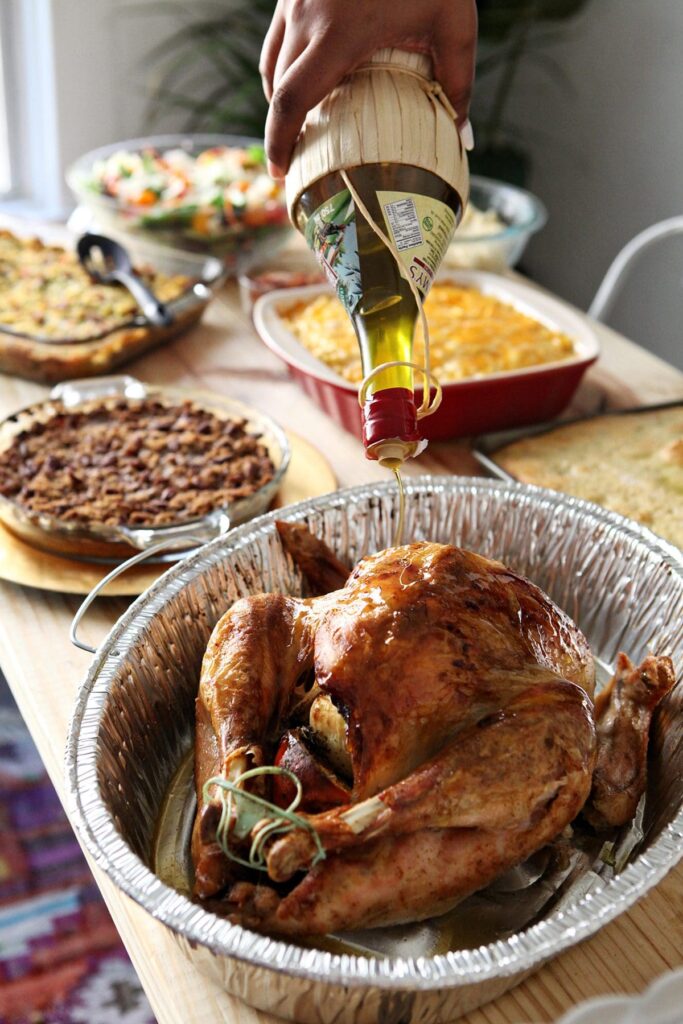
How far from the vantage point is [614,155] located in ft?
12.3

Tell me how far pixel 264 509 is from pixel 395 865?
72cm

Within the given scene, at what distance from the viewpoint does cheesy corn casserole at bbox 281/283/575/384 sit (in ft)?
5.52

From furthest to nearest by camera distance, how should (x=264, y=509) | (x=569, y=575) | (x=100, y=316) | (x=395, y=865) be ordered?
(x=100, y=316), (x=264, y=509), (x=569, y=575), (x=395, y=865)

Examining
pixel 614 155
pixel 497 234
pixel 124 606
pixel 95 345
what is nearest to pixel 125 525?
pixel 124 606

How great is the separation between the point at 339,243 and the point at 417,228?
0.29 ft

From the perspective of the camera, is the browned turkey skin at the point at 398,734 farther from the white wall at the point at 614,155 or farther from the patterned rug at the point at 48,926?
the white wall at the point at 614,155

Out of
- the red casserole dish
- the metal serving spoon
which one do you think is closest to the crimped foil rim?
the red casserole dish

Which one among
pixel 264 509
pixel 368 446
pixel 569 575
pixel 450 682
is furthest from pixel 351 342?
pixel 450 682

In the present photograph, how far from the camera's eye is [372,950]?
83cm

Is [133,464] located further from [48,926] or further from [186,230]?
[48,926]

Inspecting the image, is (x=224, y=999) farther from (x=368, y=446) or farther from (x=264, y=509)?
(x=264, y=509)

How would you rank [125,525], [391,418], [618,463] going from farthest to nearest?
[618,463], [125,525], [391,418]

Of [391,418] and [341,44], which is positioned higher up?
[341,44]

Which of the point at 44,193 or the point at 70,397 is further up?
the point at 70,397
